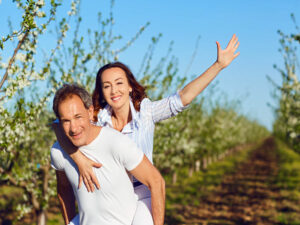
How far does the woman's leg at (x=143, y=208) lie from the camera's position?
2.24 m

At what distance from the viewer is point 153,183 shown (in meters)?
2.20

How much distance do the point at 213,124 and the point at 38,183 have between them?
14.9m

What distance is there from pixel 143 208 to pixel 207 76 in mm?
1056

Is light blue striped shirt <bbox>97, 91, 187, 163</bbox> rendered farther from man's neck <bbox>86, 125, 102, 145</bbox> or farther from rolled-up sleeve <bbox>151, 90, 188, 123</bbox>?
man's neck <bbox>86, 125, 102, 145</bbox>

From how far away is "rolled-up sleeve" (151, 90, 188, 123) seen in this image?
2568 mm

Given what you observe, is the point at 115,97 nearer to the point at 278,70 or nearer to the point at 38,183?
the point at 38,183

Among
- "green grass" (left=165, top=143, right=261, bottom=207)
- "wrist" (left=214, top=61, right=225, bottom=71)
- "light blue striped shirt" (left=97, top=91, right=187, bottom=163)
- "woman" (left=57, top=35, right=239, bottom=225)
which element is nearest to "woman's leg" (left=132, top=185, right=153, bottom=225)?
"woman" (left=57, top=35, right=239, bottom=225)

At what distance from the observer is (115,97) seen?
8.83 ft

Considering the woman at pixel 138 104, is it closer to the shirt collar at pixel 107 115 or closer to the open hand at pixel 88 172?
the shirt collar at pixel 107 115

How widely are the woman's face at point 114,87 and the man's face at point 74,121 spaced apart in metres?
0.54

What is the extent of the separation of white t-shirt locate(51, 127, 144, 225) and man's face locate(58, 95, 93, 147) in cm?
7

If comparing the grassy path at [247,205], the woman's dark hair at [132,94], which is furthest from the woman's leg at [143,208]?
the grassy path at [247,205]

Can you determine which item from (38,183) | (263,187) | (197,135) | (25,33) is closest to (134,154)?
(25,33)

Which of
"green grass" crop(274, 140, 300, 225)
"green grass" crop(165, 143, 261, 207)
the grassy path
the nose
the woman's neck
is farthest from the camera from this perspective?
"green grass" crop(165, 143, 261, 207)
